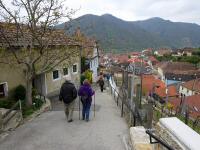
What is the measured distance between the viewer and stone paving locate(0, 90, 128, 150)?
Answer: 7750 millimetres

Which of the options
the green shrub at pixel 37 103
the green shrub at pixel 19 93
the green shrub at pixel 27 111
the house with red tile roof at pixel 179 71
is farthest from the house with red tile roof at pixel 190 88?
the green shrub at pixel 27 111

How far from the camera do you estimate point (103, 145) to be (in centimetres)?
781

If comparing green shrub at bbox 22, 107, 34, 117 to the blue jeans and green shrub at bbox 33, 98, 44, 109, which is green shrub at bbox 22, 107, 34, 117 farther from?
the blue jeans

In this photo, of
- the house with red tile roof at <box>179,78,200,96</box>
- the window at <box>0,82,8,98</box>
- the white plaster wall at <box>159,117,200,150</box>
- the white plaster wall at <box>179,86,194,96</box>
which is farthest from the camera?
the white plaster wall at <box>179,86,194,96</box>

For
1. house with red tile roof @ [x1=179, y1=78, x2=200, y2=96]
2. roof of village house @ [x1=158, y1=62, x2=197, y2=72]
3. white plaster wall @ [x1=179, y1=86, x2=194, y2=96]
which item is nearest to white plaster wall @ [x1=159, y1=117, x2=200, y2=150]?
house with red tile roof @ [x1=179, y1=78, x2=200, y2=96]

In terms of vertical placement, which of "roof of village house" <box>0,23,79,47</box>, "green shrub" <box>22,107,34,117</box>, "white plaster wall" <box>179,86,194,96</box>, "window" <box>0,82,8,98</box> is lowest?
"white plaster wall" <box>179,86,194,96</box>

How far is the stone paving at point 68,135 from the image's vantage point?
7.75 meters

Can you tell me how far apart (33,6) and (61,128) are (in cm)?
587

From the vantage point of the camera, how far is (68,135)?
28.5 ft

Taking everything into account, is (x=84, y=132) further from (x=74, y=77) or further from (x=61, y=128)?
(x=74, y=77)

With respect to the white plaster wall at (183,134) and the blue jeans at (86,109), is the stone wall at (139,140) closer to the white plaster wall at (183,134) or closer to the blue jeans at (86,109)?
the white plaster wall at (183,134)

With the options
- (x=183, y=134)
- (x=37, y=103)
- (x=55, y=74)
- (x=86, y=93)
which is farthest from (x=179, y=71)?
(x=183, y=134)

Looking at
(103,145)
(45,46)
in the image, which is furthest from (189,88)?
(103,145)

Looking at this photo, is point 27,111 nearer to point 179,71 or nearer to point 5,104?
point 5,104
